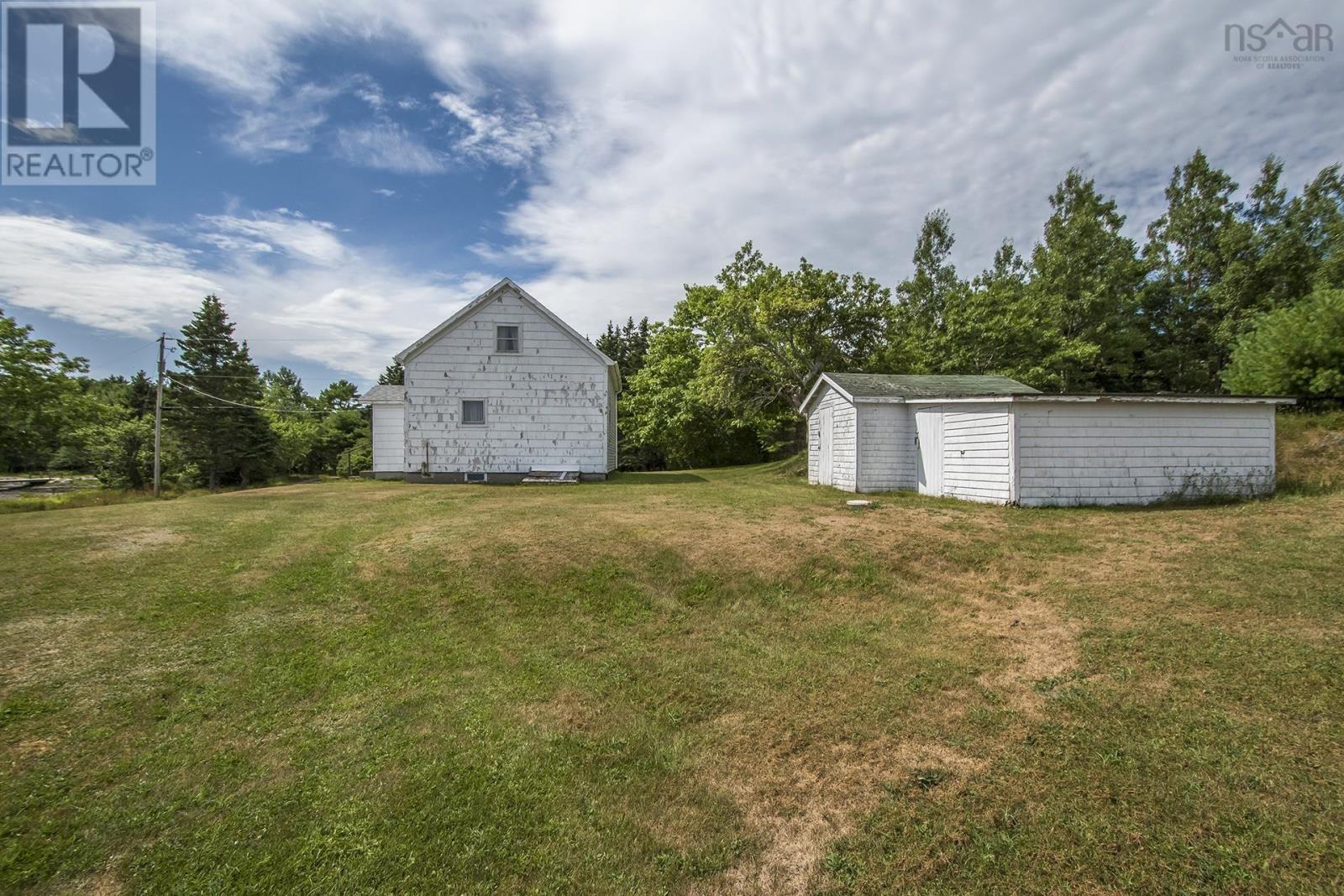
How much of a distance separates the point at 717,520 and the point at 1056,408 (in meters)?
8.62

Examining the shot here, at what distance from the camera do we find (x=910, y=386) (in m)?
17.8

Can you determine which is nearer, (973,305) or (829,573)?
(829,573)

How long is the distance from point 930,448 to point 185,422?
4402 cm

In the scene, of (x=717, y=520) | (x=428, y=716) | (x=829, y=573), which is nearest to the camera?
(x=428, y=716)

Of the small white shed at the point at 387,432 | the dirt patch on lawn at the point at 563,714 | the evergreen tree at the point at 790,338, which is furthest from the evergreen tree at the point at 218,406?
the dirt patch on lawn at the point at 563,714

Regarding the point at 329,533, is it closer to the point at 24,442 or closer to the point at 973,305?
the point at 24,442

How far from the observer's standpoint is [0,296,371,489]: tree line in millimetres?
22344

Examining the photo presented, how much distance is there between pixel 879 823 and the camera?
11.5 feet

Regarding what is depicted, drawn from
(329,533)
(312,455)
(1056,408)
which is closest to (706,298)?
(1056,408)

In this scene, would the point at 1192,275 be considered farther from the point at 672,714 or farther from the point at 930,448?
the point at 672,714

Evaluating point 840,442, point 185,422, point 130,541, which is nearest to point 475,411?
point 130,541

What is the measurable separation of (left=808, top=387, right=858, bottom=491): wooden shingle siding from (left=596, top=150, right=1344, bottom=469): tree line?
734 cm

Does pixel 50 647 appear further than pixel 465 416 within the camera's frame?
No

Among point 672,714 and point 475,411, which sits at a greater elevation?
point 475,411
